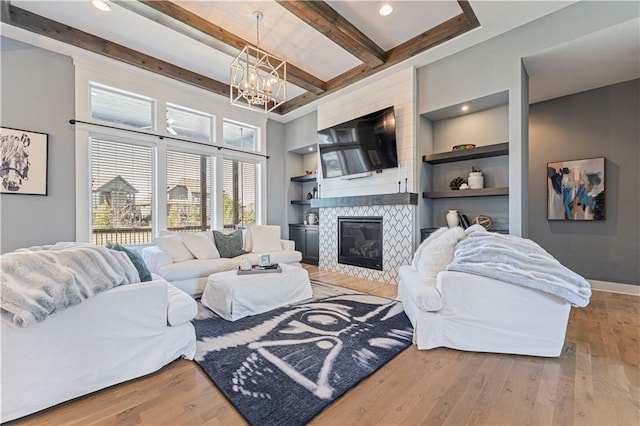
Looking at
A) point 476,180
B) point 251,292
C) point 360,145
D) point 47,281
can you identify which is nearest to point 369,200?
point 360,145

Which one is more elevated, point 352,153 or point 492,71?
→ point 492,71

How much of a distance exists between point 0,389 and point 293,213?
17.6 ft

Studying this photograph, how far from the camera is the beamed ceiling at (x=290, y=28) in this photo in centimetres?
307

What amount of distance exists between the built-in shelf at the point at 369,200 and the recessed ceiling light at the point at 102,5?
12.7 ft

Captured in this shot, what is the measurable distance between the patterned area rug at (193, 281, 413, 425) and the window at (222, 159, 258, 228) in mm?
2780

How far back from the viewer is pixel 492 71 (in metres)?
3.49

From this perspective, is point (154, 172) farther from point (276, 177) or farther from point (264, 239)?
point (276, 177)

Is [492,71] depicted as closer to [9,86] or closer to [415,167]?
[415,167]

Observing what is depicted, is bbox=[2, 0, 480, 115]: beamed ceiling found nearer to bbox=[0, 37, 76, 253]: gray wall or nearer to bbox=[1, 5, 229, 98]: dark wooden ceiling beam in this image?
bbox=[1, 5, 229, 98]: dark wooden ceiling beam

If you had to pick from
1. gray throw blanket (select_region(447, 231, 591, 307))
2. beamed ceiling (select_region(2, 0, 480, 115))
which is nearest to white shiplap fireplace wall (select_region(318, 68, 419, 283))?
beamed ceiling (select_region(2, 0, 480, 115))

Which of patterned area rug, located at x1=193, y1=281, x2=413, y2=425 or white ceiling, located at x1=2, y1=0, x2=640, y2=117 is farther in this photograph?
white ceiling, located at x1=2, y1=0, x2=640, y2=117

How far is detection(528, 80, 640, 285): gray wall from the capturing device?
359cm

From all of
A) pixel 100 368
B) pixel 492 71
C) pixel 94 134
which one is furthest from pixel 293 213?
pixel 100 368

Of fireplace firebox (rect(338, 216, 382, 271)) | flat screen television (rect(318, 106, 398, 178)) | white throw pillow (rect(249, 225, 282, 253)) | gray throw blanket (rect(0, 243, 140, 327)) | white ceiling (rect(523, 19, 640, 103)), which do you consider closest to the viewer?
gray throw blanket (rect(0, 243, 140, 327))
